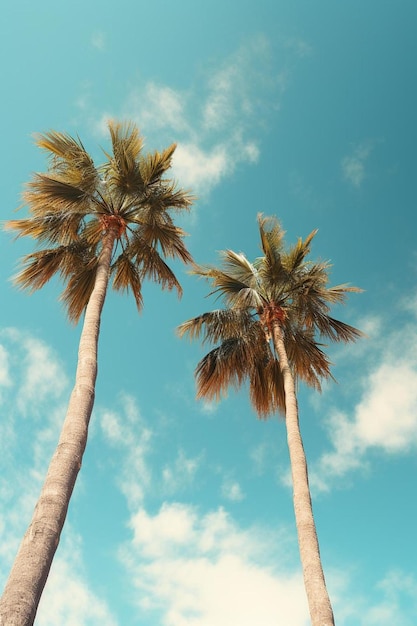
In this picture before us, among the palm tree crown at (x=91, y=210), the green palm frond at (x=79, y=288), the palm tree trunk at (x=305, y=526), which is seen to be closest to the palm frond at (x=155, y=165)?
the palm tree crown at (x=91, y=210)

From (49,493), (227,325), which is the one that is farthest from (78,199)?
(49,493)

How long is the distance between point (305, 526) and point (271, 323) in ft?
20.1

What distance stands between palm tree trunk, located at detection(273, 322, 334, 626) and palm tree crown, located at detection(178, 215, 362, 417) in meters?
1.96

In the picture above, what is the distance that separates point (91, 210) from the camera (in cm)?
1173

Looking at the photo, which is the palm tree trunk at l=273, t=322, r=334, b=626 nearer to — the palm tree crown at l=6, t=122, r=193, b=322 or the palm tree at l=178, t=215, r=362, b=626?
the palm tree at l=178, t=215, r=362, b=626

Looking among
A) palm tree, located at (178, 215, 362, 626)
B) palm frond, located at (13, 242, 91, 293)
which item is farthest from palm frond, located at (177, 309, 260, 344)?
palm frond, located at (13, 242, 91, 293)

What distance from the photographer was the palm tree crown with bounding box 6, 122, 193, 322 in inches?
448

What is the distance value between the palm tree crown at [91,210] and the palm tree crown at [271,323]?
2.46 metres

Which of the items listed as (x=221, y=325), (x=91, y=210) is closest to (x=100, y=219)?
(x=91, y=210)

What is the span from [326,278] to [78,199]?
7171mm

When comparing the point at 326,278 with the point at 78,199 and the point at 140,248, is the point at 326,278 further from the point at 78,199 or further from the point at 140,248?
the point at 78,199

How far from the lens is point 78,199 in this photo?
11.5 metres

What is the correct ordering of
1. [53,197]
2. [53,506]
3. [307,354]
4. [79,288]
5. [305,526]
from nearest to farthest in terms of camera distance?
[53,506]
[305,526]
[53,197]
[79,288]
[307,354]

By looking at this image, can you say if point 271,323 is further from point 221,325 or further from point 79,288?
point 79,288
